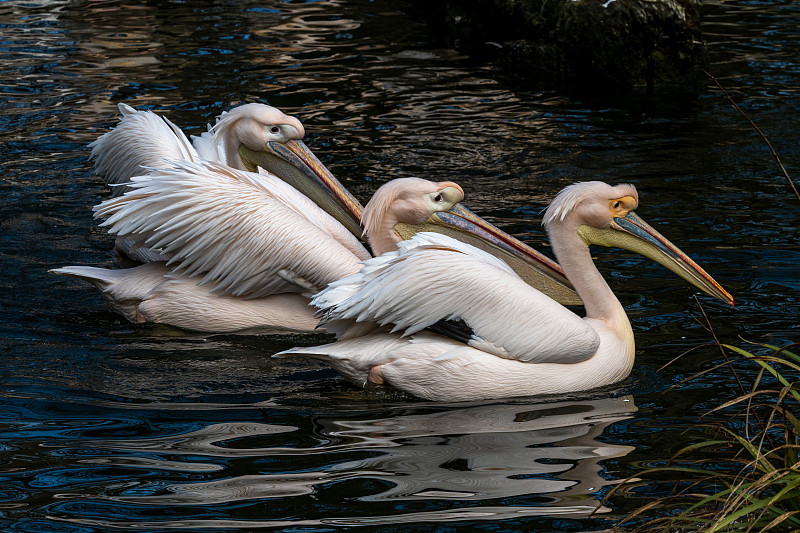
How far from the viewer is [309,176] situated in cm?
554

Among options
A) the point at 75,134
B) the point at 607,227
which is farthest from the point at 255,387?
the point at 75,134

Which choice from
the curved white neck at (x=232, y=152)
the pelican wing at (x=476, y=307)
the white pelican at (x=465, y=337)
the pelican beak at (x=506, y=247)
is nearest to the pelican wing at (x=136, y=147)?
the curved white neck at (x=232, y=152)

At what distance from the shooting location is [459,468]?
341 cm

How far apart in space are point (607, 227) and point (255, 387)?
1.66 m

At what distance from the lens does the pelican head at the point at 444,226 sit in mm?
4719

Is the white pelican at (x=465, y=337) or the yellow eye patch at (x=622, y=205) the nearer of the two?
the white pelican at (x=465, y=337)

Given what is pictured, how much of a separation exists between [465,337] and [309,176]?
183 centimetres

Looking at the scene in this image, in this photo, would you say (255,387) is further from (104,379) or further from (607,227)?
(607,227)

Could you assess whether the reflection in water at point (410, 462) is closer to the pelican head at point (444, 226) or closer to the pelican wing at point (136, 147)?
the pelican head at point (444, 226)

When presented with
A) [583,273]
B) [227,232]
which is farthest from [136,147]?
[583,273]

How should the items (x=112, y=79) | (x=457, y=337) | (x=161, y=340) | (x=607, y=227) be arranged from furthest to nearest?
(x=112, y=79)
(x=161, y=340)
(x=607, y=227)
(x=457, y=337)

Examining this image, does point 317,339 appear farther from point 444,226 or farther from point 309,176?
point 309,176

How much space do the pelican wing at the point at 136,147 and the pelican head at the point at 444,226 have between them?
49.7 inches

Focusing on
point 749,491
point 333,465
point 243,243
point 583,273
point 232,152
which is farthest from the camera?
point 232,152
